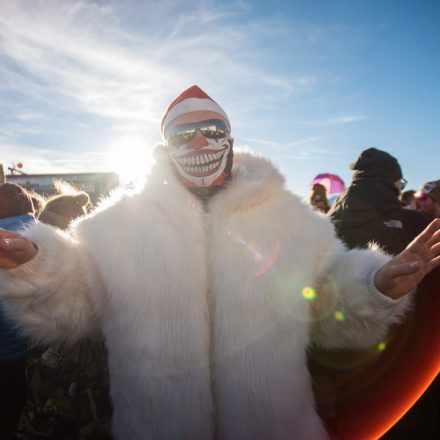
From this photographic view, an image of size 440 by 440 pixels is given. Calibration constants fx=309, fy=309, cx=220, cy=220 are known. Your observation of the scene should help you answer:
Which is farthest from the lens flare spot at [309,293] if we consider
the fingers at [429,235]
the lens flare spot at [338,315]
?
the fingers at [429,235]

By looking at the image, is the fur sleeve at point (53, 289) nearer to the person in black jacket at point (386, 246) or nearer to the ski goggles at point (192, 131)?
the ski goggles at point (192, 131)

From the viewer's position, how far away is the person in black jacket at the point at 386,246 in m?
2.66

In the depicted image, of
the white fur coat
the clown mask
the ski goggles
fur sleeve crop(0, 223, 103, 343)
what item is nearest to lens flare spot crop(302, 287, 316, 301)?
the white fur coat

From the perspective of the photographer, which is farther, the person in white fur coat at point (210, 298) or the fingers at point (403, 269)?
the person in white fur coat at point (210, 298)

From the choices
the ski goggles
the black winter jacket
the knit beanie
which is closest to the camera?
the ski goggles

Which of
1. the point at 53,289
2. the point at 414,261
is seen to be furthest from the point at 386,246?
the point at 53,289

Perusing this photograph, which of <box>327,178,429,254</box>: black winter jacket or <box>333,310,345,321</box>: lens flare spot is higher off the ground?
<box>327,178,429,254</box>: black winter jacket

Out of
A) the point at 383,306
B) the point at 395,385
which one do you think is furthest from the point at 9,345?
the point at 395,385

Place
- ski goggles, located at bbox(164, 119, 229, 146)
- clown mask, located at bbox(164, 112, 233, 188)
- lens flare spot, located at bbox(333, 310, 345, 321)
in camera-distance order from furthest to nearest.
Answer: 1. ski goggles, located at bbox(164, 119, 229, 146)
2. clown mask, located at bbox(164, 112, 233, 188)
3. lens flare spot, located at bbox(333, 310, 345, 321)

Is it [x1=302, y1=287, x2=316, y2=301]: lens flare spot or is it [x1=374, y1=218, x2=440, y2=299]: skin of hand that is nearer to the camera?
[x1=374, y1=218, x2=440, y2=299]: skin of hand

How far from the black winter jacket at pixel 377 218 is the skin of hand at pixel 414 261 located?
111cm

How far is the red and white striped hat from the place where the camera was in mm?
2496

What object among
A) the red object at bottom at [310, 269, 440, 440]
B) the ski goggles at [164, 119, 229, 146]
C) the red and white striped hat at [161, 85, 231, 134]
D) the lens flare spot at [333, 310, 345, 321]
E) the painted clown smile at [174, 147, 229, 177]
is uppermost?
the red and white striped hat at [161, 85, 231, 134]

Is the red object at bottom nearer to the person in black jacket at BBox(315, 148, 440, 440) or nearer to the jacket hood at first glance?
the person in black jacket at BBox(315, 148, 440, 440)
